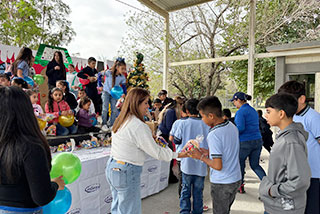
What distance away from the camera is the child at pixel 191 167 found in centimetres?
294

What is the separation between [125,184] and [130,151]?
310mm

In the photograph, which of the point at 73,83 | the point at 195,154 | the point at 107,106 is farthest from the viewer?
the point at 73,83

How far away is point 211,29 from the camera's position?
12523mm

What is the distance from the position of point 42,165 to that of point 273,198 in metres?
1.56

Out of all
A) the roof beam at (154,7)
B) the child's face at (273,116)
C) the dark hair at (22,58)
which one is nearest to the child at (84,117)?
the dark hair at (22,58)

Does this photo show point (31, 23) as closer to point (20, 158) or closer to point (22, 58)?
point (22, 58)

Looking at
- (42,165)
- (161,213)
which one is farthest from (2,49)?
(42,165)

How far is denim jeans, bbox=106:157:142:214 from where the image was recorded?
2.05 meters

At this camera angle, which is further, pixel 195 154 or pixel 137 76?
pixel 137 76

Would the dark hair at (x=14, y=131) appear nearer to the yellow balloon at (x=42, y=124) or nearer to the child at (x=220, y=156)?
the child at (x=220, y=156)

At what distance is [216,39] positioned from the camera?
497 inches

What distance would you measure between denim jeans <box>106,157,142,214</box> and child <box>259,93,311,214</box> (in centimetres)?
110

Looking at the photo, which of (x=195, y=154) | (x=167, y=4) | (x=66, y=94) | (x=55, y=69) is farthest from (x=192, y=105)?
(x=167, y=4)

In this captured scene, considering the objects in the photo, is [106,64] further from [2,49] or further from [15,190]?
[15,190]
